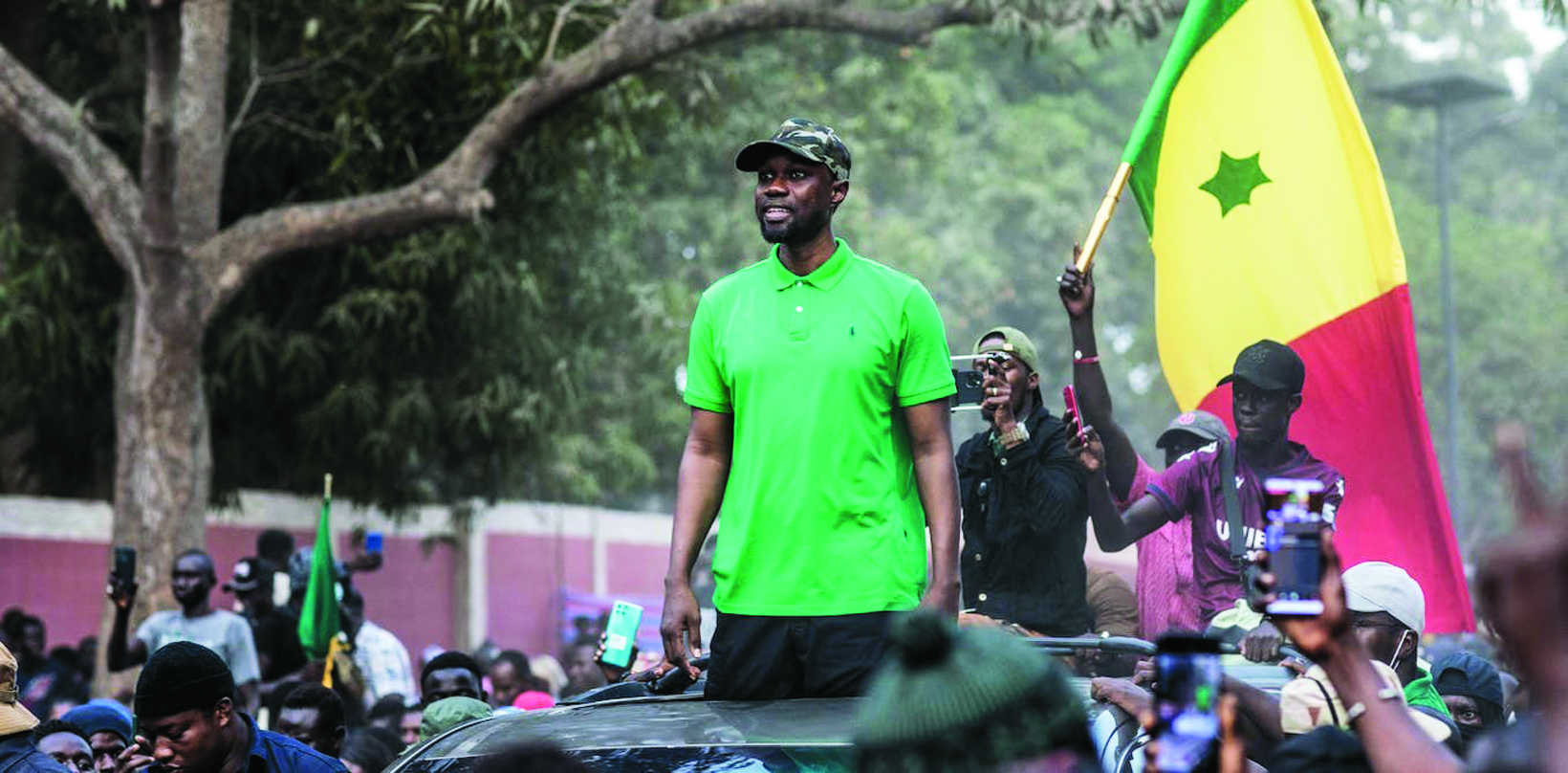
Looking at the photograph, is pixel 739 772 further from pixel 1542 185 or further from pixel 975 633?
pixel 1542 185

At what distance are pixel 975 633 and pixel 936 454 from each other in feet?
7.61

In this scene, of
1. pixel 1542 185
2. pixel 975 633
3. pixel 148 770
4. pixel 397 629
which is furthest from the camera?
pixel 1542 185

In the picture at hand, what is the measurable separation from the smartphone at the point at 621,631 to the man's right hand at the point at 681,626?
162cm

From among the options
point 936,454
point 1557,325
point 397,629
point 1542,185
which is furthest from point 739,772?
point 1542,185

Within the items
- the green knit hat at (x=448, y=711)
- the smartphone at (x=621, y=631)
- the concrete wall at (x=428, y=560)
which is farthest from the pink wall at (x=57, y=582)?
the smartphone at (x=621, y=631)

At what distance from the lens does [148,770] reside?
5738 millimetres

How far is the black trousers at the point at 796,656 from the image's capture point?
485 centimetres

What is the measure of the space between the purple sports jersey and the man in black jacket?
0.42 meters

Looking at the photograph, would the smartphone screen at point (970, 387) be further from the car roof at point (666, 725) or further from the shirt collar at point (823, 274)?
the car roof at point (666, 725)

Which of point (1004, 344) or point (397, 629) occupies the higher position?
point (1004, 344)

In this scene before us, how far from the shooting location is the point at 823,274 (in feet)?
16.7

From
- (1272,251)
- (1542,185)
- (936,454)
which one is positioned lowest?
(936,454)

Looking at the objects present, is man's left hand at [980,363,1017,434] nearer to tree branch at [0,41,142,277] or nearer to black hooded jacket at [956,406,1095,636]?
black hooded jacket at [956,406,1095,636]

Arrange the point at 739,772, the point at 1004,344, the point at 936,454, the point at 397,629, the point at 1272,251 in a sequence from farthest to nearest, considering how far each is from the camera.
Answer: the point at 397,629 → the point at 1272,251 → the point at 1004,344 → the point at 936,454 → the point at 739,772
